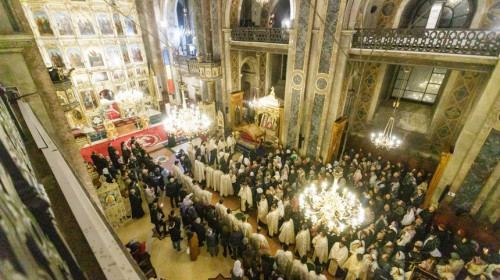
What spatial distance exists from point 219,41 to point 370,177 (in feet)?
31.1

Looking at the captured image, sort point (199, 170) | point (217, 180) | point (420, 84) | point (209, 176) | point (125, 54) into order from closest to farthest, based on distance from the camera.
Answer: point (217, 180) → point (209, 176) → point (199, 170) → point (420, 84) → point (125, 54)

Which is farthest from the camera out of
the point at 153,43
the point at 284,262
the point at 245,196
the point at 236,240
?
the point at 153,43

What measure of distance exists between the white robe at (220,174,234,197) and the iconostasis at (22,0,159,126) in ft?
31.4

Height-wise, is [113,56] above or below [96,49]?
below

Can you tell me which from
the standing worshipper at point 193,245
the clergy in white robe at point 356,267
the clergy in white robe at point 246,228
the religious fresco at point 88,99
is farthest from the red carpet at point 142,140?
the clergy in white robe at point 356,267

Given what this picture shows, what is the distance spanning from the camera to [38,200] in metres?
0.99

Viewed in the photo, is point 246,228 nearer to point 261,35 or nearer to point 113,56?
point 261,35

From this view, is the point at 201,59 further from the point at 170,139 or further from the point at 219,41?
the point at 170,139

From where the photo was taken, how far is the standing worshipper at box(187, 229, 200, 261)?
21.0 feet

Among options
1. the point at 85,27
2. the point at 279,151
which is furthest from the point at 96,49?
the point at 279,151

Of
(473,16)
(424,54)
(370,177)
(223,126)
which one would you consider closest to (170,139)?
(223,126)

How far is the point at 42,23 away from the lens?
42.6 ft

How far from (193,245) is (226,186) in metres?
2.74

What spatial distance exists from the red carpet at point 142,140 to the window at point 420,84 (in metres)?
12.4
